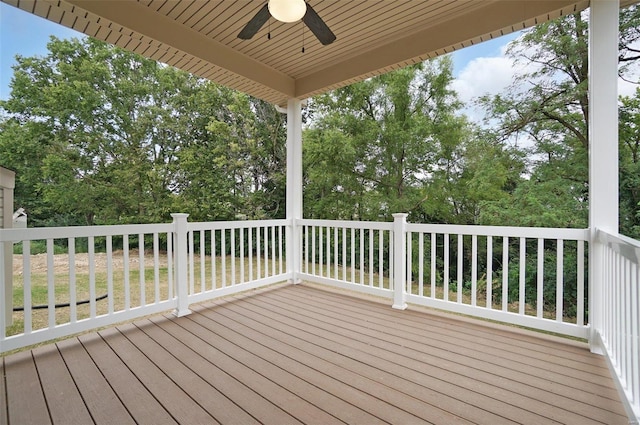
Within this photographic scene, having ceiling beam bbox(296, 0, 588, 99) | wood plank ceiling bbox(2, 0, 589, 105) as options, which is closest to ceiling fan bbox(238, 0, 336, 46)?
wood plank ceiling bbox(2, 0, 589, 105)

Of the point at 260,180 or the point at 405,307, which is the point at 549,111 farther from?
the point at 260,180

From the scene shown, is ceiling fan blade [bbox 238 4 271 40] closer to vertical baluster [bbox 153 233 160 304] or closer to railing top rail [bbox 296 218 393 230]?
vertical baluster [bbox 153 233 160 304]

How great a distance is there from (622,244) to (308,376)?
78.1 inches

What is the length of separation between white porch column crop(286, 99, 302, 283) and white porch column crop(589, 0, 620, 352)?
3.24 m

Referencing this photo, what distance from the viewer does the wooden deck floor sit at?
1588 millimetres

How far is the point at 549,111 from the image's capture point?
541 cm

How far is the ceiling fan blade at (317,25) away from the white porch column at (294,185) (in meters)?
1.98

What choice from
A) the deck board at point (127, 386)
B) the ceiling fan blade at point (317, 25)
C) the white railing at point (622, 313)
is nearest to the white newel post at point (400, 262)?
the white railing at point (622, 313)

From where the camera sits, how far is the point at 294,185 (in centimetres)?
448

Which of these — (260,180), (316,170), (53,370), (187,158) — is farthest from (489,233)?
(187,158)

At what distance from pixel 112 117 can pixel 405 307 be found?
9.19m

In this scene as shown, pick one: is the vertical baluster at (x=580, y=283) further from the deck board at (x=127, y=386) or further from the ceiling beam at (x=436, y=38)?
the deck board at (x=127, y=386)

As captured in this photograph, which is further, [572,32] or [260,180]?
[260,180]

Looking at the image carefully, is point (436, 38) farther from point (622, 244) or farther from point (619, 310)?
point (619, 310)
